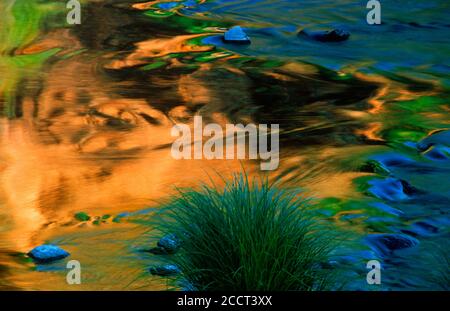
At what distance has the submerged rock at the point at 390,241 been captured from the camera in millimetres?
3416

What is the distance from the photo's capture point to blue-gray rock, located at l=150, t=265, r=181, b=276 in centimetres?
307

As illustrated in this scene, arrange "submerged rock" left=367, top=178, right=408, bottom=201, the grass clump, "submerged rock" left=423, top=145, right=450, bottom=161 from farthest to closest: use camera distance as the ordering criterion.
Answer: "submerged rock" left=423, top=145, right=450, bottom=161 → "submerged rock" left=367, top=178, right=408, bottom=201 → the grass clump

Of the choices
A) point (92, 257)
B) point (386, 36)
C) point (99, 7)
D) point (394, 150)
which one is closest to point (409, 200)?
point (394, 150)

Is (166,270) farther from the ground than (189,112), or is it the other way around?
(189,112)

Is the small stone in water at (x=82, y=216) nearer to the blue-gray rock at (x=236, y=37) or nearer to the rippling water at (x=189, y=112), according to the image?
the rippling water at (x=189, y=112)

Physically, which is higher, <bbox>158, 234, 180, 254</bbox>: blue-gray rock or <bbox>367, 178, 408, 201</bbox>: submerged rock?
<bbox>367, 178, 408, 201</bbox>: submerged rock

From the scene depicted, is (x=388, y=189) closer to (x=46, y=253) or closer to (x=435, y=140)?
(x=435, y=140)

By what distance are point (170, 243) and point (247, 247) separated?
1.20 feet

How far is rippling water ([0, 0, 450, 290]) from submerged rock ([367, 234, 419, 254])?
43mm

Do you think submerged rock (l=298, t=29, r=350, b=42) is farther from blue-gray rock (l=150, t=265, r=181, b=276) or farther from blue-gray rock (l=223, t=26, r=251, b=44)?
blue-gray rock (l=150, t=265, r=181, b=276)

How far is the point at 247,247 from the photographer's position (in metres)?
2.81

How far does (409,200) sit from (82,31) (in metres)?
3.41

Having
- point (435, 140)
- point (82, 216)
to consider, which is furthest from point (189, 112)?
point (82, 216)

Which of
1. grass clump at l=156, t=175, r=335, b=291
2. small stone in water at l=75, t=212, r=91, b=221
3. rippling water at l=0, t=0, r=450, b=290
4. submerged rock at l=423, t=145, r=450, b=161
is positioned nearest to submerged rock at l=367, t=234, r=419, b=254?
rippling water at l=0, t=0, r=450, b=290
